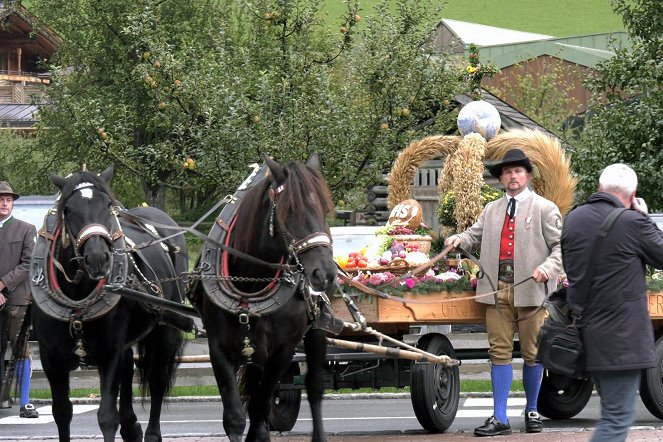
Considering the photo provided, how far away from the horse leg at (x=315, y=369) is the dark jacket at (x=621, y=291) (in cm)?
240

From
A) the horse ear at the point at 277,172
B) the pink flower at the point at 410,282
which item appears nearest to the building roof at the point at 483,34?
the pink flower at the point at 410,282

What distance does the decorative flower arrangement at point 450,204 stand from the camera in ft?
36.4

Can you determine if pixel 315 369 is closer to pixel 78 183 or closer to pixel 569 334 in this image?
pixel 78 183

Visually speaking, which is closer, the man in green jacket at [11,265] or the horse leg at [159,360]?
the horse leg at [159,360]

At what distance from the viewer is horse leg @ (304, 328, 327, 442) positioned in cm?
915

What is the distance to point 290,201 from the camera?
8180mm

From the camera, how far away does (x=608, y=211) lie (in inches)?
290

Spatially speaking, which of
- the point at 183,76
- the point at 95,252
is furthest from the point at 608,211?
the point at 183,76

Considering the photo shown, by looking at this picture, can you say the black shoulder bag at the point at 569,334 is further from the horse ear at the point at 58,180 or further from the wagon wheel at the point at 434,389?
the horse ear at the point at 58,180

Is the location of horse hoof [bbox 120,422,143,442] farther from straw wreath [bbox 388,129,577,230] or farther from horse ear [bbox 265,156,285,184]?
straw wreath [bbox 388,129,577,230]

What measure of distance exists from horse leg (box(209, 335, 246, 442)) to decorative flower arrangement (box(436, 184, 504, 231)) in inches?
123

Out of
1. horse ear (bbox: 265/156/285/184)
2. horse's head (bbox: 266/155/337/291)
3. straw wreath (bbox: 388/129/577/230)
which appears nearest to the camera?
horse's head (bbox: 266/155/337/291)

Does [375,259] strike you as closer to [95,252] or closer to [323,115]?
[95,252]

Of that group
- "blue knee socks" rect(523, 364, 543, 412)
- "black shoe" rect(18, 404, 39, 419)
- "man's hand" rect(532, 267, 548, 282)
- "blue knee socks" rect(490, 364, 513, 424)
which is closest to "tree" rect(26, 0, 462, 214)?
"black shoe" rect(18, 404, 39, 419)
